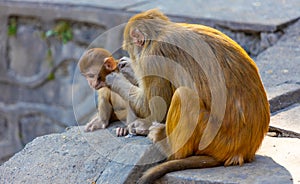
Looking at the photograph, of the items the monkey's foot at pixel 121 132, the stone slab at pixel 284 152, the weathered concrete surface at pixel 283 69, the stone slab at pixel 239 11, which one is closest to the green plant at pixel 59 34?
the stone slab at pixel 239 11

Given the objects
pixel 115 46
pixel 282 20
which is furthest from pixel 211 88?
pixel 115 46

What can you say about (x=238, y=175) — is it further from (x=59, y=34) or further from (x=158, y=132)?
(x=59, y=34)

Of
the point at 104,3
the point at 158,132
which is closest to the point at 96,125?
the point at 158,132

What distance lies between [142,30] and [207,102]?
64 cm

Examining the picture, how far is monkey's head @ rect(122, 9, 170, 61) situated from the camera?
144 inches

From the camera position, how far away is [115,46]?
6.40m

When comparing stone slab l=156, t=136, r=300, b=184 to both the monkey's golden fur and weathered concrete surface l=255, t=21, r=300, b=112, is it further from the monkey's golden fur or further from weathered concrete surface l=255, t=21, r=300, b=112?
weathered concrete surface l=255, t=21, r=300, b=112

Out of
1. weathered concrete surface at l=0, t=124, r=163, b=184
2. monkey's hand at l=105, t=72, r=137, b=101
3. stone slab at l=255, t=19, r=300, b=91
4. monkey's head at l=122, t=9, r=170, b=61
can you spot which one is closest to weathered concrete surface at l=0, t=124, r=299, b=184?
weathered concrete surface at l=0, t=124, r=163, b=184

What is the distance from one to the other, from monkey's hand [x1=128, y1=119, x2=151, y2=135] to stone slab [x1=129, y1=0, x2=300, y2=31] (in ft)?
7.19

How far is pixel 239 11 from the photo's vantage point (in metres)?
6.16

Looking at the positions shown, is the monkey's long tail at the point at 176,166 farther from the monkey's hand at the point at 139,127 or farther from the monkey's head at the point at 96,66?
the monkey's head at the point at 96,66

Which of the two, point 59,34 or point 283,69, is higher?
point 283,69

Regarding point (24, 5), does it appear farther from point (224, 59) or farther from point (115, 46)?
point (224, 59)

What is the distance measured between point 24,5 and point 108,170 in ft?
13.0
